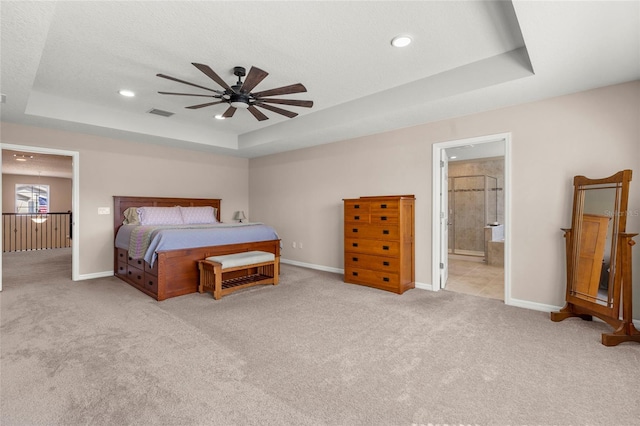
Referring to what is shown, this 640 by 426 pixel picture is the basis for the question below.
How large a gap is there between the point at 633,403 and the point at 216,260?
12.7 feet

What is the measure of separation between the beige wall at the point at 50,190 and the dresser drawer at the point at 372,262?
40.7 feet

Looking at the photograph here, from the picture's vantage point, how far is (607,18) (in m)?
2.00

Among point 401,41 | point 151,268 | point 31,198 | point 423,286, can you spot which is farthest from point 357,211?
point 31,198

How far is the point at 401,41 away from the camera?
2719 mm

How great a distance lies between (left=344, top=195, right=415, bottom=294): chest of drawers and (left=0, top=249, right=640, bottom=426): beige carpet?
580 mm

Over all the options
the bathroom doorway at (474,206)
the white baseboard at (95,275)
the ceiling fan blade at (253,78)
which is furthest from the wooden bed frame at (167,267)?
the bathroom doorway at (474,206)

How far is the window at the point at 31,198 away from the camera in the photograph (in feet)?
35.5

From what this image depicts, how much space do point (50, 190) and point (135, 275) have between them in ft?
33.9

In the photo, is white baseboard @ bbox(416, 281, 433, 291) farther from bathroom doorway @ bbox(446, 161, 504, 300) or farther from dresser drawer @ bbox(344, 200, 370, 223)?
bathroom doorway @ bbox(446, 161, 504, 300)

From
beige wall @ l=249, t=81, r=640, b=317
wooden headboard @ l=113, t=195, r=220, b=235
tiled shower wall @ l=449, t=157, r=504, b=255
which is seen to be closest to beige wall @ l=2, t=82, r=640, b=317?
beige wall @ l=249, t=81, r=640, b=317

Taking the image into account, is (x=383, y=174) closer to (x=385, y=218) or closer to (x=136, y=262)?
(x=385, y=218)

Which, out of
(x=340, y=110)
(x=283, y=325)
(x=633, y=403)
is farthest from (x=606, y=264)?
(x=340, y=110)

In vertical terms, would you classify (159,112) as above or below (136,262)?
above

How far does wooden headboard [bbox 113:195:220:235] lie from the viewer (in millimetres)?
5219
